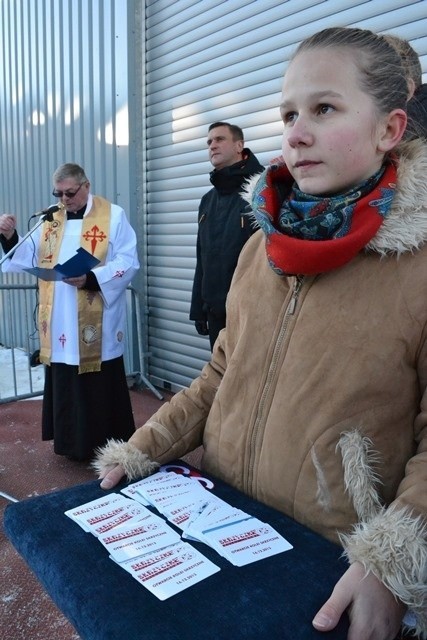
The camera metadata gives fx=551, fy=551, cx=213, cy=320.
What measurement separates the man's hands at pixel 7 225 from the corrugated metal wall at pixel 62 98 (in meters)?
2.13

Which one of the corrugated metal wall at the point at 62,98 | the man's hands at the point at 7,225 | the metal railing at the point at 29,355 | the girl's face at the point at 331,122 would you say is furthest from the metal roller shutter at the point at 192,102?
the girl's face at the point at 331,122

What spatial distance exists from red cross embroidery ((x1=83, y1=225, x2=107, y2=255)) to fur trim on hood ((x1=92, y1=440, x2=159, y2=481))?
9.67ft

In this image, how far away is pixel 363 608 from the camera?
2.95 feet

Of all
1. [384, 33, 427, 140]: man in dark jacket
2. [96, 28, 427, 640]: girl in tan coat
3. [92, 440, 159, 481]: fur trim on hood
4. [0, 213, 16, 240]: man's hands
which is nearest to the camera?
[96, 28, 427, 640]: girl in tan coat

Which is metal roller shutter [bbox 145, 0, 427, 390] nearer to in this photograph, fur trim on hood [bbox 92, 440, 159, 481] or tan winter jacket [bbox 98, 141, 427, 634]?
tan winter jacket [bbox 98, 141, 427, 634]

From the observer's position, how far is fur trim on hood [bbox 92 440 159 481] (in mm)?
1366

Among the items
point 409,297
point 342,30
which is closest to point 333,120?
point 342,30

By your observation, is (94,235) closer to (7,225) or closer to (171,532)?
(7,225)

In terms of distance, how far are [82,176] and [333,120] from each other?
10.9 ft

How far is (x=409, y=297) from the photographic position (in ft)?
3.62

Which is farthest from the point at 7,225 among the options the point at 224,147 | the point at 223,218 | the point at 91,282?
the point at 224,147

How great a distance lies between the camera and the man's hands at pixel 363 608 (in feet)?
2.89

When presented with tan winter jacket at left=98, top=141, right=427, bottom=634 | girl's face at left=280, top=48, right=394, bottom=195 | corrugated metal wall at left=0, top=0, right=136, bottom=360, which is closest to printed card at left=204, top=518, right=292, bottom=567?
tan winter jacket at left=98, top=141, right=427, bottom=634

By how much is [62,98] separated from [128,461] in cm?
671
